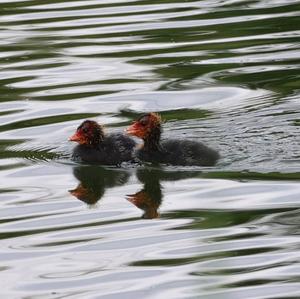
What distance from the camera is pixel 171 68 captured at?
14.7 meters

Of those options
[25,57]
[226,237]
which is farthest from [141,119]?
[25,57]

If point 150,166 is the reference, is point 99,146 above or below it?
above

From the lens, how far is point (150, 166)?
11281 millimetres

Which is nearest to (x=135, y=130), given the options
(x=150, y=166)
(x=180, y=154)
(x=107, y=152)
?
(x=107, y=152)

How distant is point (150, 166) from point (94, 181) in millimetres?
619

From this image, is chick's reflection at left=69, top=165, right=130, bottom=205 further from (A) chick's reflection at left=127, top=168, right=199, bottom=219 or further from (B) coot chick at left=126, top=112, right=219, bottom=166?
(B) coot chick at left=126, top=112, right=219, bottom=166

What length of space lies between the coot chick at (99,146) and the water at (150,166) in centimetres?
18

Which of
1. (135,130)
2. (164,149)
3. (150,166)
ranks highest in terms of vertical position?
(135,130)

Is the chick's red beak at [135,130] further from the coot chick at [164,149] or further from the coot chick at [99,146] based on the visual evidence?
the coot chick at [99,146]

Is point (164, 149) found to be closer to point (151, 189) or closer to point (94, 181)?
point (94, 181)

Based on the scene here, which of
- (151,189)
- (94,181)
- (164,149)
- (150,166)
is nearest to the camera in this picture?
(151,189)

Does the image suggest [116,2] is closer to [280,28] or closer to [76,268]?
[280,28]

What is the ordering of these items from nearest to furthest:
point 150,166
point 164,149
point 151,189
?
point 151,189, point 150,166, point 164,149

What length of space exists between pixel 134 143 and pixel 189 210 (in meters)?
2.50
